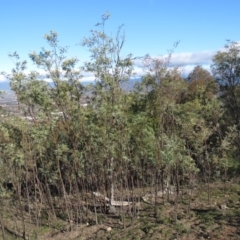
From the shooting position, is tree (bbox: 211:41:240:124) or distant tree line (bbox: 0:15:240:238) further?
tree (bbox: 211:41:240:124)

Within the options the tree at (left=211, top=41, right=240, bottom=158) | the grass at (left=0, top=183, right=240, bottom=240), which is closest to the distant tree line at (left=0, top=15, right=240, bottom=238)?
the grass at (left=0, top=183, right=240, bottom=240)

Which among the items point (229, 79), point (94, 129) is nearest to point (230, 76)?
point (229, 79)

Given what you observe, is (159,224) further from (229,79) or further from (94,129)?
(229,79)

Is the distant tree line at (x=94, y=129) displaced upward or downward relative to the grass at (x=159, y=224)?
upward

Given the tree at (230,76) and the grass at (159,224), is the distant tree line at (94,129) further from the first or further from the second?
the tree at (230,76)

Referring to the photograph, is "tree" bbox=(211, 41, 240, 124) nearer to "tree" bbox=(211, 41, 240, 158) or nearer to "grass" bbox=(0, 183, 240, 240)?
"tree" bbox=(211, 41, 240, 158)

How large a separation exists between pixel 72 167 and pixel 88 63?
5261mm

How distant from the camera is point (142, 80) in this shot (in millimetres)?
17453

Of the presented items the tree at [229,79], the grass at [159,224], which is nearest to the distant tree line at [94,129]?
the grass at [159,224]

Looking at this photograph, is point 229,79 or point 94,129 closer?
point 94,129

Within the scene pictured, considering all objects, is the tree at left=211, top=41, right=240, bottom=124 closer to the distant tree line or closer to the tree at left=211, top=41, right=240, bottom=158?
the tree at left=211, top=41, right=240, bottom=158

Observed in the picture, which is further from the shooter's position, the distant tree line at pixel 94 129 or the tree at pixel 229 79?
the tree at pixel 229 79

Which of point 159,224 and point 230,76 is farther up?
point 230,76

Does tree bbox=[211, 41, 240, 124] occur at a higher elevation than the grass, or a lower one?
higher
